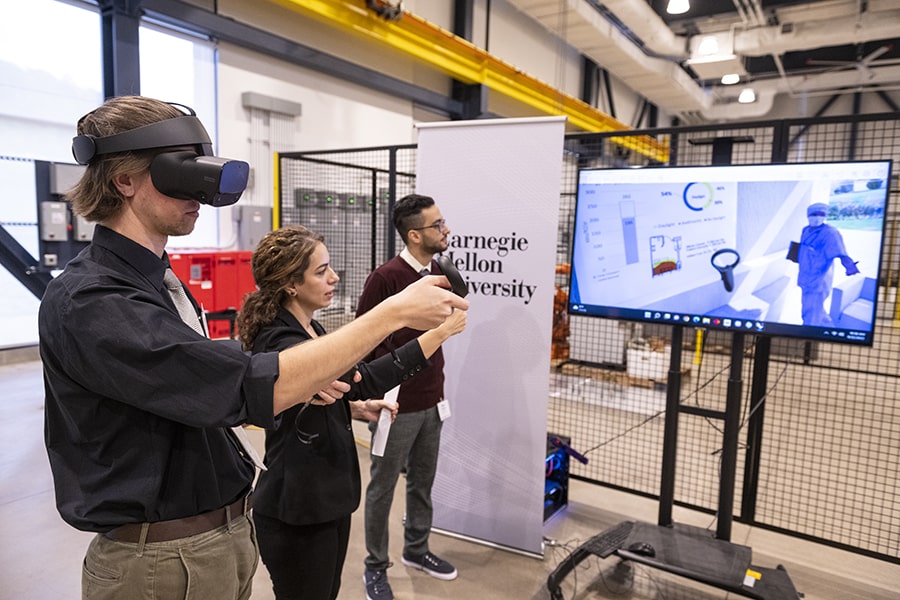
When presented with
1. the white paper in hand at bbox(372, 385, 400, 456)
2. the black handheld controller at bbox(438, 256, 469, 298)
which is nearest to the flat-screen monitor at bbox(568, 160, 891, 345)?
the white paper in hand at bbox(372, 385, 400, 456)

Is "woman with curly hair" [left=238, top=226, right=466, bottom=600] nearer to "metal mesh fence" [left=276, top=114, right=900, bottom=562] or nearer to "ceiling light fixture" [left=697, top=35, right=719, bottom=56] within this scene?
"metal mesh fence" [left=276, top=114, right=900, bottom=562]

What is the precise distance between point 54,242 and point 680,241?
5517 millimetres

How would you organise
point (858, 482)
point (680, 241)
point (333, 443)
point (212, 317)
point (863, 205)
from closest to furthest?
point (333, 443), point (863, 205), point (680, 241), point (858, 482), point (212, 317)

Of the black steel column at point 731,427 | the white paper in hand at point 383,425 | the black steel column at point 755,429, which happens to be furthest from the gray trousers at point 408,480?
the black steel column at point 755,429

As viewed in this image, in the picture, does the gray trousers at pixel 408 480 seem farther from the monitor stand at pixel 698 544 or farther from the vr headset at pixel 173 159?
the vr headset at pixel 173 159

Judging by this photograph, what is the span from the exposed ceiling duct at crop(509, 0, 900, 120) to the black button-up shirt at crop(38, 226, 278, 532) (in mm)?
8412

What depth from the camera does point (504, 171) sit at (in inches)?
117

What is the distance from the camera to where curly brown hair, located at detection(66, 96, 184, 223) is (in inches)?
40.3

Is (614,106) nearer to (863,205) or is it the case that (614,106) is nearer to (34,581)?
(863,205)

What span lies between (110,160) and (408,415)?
6.16 feet

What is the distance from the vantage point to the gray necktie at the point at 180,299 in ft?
3.97

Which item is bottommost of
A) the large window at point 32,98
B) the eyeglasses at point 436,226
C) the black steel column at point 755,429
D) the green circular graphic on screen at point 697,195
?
the black steel column at point 755,429

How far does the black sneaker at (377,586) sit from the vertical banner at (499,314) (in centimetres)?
68

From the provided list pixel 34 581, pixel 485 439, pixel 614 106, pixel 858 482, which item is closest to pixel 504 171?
pixel 485 439
